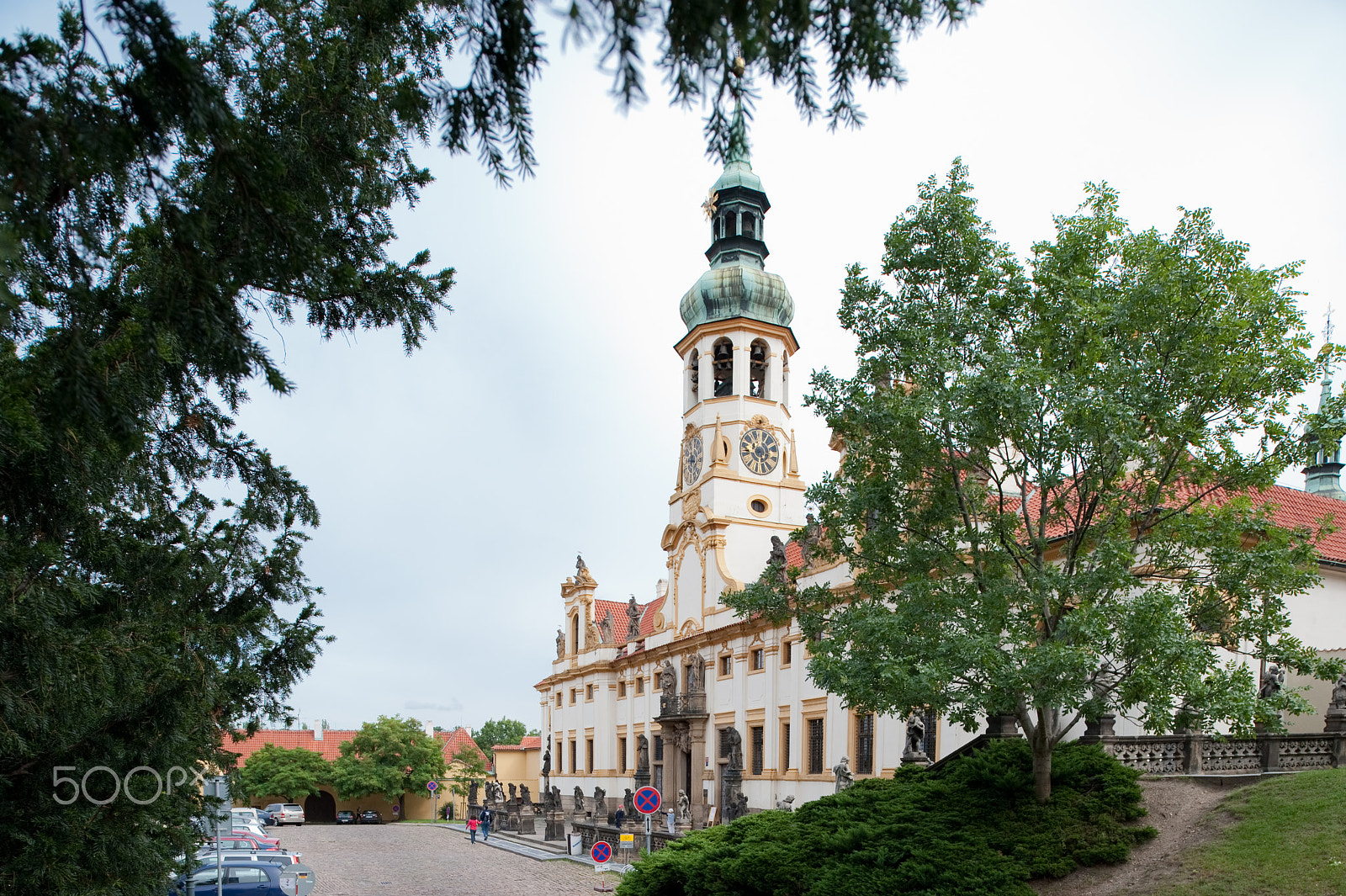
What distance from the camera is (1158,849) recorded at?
12859mm

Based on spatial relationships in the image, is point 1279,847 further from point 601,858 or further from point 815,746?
point 815,746

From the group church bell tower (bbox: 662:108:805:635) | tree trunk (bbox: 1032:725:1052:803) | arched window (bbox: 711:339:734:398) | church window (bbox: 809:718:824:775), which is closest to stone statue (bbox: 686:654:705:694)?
church bell tower (bbox: 662:108:805:635)

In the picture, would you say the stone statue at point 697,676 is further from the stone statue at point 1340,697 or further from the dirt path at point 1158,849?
the dirt path at point 1158,849

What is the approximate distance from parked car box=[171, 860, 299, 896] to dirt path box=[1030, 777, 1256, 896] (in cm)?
1298

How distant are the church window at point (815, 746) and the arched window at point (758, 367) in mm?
16332

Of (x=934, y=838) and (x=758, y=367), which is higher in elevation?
(x=758, y=367)

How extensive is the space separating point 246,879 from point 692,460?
2928 centimetres

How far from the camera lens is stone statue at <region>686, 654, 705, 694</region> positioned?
4103 cm

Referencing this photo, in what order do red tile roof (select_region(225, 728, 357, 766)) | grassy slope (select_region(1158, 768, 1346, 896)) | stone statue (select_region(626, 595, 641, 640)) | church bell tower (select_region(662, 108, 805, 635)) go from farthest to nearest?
red tile roof (select_region(225, 728, 357, 766)), stone statue (select_region(626, 595, 641, 640)), church bell tower (select_region(662, 108, 805, 635)), grassy slope (select_region(1158, 768, 1346, 896))

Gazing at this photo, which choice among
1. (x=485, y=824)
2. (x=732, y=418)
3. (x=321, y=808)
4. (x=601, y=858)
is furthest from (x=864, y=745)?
(x=321, y=808)

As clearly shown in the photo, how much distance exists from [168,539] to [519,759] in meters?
67.7

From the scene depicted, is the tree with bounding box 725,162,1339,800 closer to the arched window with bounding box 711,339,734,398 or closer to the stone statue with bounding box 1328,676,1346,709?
the stone statue with bounding box 1328,676,1346,709

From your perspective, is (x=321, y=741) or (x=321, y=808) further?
(x=321, y=741)

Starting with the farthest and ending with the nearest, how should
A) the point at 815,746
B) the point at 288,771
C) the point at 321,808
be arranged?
the point at 321,808 < the point at 288,771 < the point at 815,746
